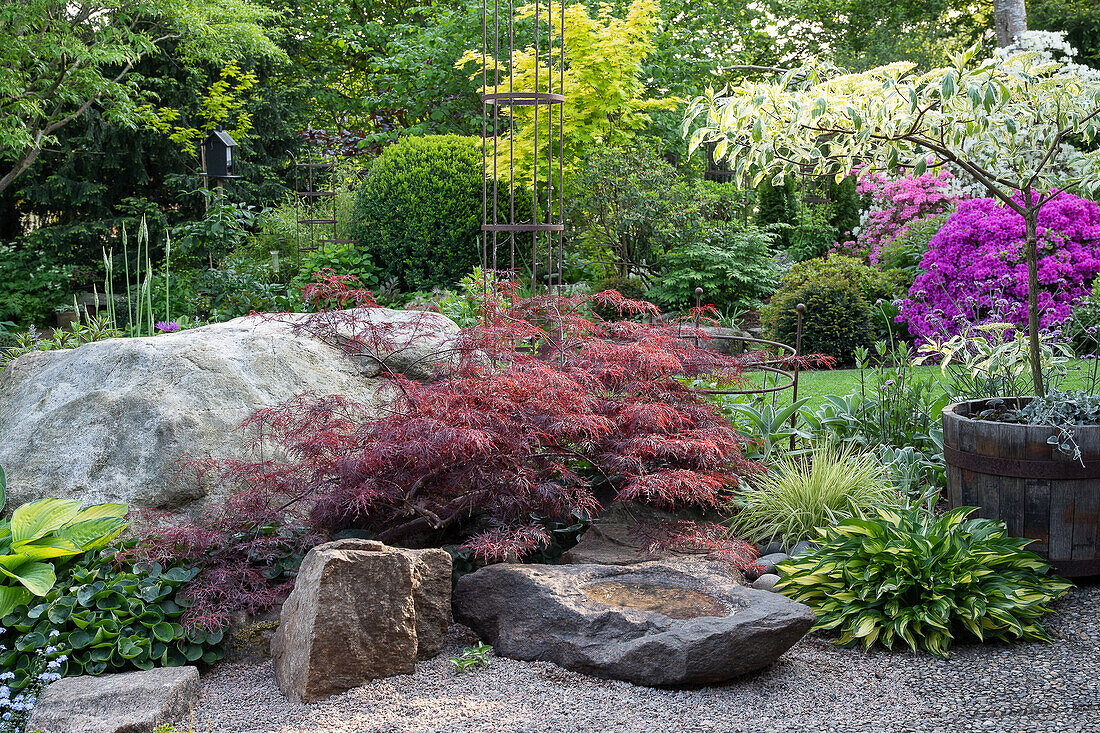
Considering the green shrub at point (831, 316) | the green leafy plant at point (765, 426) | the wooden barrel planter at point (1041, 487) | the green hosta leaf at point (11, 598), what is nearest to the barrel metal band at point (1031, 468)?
the wooden barrel planter at point (1041, 487)

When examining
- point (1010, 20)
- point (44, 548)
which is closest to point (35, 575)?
point (44, 548)

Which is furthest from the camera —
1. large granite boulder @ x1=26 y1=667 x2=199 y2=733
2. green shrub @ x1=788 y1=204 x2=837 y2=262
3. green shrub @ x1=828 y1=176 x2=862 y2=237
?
green shrub @ x1=828 y1=176 x2=862 y2=237

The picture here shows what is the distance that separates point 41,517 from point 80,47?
25.7 ft

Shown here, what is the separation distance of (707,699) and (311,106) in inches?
605

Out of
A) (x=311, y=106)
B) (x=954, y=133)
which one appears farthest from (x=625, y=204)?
(x=311, y=106)

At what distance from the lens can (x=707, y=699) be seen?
2789 millimetres

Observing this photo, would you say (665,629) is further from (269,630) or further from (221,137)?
(221,137)

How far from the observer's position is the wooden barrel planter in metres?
3.41

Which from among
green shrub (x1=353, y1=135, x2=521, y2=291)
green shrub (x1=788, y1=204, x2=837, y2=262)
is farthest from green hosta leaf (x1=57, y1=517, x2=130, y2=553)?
green shrub (x1=788, y1=204, x2=837, y2=262)

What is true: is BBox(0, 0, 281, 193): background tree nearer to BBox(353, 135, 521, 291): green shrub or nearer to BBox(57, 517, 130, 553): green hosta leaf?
BBox(353, 135, 521, 291): green shrub

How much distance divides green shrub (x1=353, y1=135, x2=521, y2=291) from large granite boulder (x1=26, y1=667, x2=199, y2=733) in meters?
6.72

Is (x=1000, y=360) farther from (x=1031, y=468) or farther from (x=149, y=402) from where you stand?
Result: (x=149, y=402)

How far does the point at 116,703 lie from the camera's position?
2658mm

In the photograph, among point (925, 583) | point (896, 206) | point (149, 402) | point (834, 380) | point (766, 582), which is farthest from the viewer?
point (896, 206)
